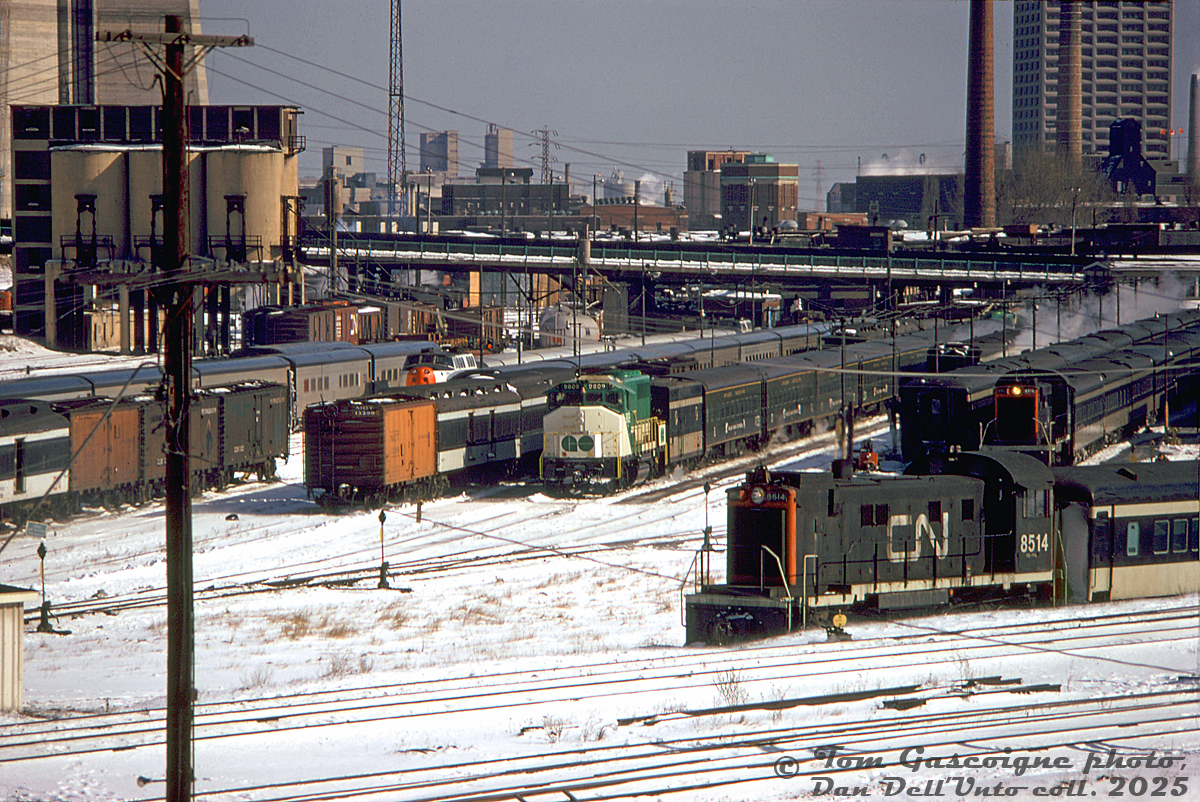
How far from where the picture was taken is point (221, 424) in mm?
40344

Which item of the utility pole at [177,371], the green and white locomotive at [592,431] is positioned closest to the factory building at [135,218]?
the green and white locomotive at [592,431]

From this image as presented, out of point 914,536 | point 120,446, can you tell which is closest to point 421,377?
point 120,446

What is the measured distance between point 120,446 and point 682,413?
18057 mm

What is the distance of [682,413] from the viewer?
1726 inches

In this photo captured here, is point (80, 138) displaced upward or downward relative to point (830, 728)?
upward

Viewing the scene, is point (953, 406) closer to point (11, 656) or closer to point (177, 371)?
point (11, 656)

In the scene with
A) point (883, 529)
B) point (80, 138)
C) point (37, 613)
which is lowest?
point (37, 613)

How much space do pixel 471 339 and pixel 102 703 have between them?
6478cm

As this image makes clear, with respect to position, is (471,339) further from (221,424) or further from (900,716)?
(900,716)

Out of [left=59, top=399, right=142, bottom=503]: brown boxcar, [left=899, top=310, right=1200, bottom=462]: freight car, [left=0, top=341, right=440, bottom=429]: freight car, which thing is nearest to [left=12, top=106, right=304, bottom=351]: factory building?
[left=0, top=341, right=440, bottom=429]: freight car

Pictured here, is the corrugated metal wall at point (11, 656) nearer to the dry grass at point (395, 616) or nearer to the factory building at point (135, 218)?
the dry grass at point (395, 616)

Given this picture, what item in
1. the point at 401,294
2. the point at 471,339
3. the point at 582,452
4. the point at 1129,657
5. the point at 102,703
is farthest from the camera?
the point at 401,294

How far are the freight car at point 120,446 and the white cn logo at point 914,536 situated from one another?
17341mm

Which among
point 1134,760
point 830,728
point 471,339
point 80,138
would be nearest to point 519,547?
point 830,728
